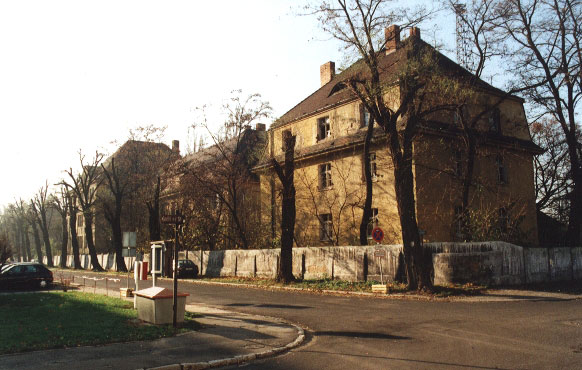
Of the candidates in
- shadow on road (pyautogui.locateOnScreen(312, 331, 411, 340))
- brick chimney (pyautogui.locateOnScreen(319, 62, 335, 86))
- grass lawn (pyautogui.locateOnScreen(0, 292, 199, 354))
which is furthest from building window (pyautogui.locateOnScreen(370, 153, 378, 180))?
shadow on road (pyautogui.locateOnScreen(312, 331, 411, 340))

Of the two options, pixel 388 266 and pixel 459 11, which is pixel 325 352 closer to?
pixel 388 266

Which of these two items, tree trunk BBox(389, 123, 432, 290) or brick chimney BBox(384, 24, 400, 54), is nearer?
tree trunk BBox(389, 123, 432, 290)

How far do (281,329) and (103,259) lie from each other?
56116 mm

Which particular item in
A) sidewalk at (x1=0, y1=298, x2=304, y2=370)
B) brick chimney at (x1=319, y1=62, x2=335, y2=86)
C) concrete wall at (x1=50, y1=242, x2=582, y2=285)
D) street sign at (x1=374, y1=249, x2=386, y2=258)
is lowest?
sidewalk at (x1=0, y1=298, x2=304, y2=370)

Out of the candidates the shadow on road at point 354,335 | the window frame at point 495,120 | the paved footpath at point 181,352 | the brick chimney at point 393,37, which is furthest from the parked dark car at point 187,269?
the shadow on road at point 354,335

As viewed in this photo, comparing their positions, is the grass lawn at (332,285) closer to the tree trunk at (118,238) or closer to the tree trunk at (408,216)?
the tree trunk at (408,216)

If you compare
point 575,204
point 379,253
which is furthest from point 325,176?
point 575,204

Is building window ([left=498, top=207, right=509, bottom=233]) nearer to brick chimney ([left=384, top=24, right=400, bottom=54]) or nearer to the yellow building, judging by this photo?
the yellow building

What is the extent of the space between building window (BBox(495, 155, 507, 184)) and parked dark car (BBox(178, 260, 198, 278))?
72.3 ft

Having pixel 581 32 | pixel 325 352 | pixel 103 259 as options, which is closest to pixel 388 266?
pixel 325 352

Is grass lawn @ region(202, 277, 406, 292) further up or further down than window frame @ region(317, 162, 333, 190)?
further down

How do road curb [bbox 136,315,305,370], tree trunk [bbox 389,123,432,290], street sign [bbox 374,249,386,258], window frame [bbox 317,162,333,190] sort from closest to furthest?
road curb [bbox 136,315,305,370] < tree trunk [bbox 389,123,432,290] < street sign [bbox 374,249,386,258] < window frame [bbox 317,162,333,190]

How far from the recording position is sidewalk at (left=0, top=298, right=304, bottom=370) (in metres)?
7.87

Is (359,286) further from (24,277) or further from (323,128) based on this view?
(24,277)
